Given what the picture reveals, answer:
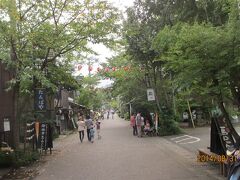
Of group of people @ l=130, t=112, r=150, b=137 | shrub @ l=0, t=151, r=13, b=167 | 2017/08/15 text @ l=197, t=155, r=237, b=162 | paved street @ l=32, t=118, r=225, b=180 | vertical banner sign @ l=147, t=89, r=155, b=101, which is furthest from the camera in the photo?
group of people @ l=130, t=112, r=150, b=137

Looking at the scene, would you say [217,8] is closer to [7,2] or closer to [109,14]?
[109,14]

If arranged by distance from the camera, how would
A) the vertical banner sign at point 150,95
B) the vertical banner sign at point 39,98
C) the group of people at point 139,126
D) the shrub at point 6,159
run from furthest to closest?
the group of people at point 139,126
the vertical banner sign at point 150,95
the vertical banner sign at point 39,98
the shrub at point 6,159

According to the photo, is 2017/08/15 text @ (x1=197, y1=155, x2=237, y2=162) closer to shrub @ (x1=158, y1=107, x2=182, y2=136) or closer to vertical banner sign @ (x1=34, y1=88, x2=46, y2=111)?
vertical banner sign @ (x1=34, y1=88, x2=46, y2=111)

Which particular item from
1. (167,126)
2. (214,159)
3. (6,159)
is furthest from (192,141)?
(6,159)

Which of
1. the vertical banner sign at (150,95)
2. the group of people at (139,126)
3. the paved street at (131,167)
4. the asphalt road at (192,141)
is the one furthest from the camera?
the group of people at (139,126)

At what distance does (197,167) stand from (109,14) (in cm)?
659

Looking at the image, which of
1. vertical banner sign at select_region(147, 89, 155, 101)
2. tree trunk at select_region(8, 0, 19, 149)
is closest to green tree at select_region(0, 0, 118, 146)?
tree trunk at select_region(8, 0, 19, 149)

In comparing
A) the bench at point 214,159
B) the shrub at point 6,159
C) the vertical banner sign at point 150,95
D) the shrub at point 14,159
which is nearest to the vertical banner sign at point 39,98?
the shrub at point 14,159

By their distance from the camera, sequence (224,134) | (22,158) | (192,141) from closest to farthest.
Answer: (224,134), (22,158), (192,141)

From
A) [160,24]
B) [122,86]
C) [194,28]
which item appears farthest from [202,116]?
[194,28]

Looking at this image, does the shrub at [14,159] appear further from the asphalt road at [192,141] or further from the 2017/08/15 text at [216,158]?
the asphalt road at [192,141]

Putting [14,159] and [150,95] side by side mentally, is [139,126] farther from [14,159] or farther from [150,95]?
[14,159]

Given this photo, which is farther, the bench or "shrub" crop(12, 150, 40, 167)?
"shrub" crop(12, 150, 40, 167)

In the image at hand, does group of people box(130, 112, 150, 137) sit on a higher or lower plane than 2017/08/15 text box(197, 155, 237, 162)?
higher
